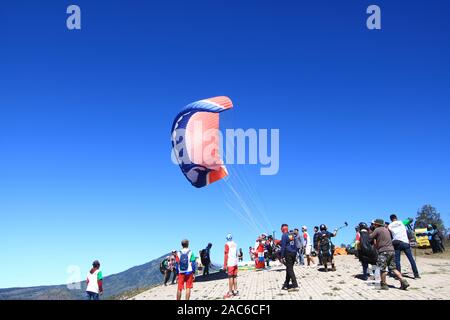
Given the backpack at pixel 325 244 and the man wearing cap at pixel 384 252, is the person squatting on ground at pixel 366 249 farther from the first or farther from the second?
the backpack at pixel 325 244

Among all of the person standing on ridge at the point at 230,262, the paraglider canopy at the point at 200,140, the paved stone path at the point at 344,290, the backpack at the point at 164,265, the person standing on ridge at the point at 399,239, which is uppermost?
the paraglider canopy at the point at 200,140

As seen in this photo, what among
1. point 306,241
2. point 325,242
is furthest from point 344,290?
point 306,241

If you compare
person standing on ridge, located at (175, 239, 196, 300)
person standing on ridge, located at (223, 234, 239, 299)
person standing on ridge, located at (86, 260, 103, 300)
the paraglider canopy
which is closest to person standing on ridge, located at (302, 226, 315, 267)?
the paraglider canopy

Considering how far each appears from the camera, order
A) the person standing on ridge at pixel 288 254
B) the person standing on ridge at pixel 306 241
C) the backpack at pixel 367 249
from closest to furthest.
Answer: the person standing on ridge at pixel 288 254
the backpack at pixel 367 249
the person standing on ridge at pixel 306 241

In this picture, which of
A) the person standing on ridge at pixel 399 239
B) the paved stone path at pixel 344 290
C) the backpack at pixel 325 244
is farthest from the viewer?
the backpack at pixel 325 244

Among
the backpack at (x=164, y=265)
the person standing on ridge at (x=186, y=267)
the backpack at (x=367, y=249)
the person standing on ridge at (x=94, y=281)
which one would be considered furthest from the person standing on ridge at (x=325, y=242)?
the person standing on ridge at (x=94, y=281)

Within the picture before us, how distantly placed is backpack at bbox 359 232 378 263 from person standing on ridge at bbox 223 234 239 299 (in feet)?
15.1

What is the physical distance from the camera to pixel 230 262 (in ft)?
39.4

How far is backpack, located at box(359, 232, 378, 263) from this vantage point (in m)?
12.6

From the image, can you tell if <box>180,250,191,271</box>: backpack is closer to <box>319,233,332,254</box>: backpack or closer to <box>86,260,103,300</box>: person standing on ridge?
<box>86,260,103,300</box>: person standing on ridge

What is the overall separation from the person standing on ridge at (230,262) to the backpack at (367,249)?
4.61 meters

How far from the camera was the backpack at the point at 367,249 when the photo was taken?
498 inches
